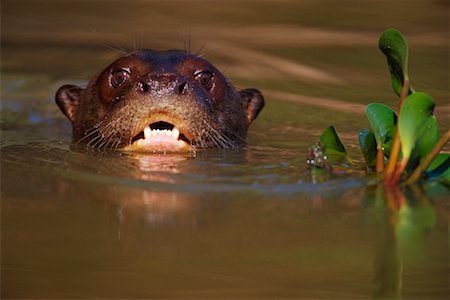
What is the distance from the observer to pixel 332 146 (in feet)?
17.3

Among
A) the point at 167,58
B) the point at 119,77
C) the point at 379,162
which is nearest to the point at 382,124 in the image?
the point at 379,162

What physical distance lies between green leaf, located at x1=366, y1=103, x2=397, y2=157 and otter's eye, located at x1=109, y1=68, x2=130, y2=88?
4.91ft

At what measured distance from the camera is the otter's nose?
17.5 ft

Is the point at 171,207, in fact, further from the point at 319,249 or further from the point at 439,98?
the point at 439,98

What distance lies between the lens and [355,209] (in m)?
4.46

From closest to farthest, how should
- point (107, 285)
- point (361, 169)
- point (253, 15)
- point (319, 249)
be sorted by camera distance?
1. point (107, 285)
2. point (319, 249)
3. point (361, 169)
4. point (253, 15)

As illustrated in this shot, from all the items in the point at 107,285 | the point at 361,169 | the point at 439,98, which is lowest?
the point at 107,285

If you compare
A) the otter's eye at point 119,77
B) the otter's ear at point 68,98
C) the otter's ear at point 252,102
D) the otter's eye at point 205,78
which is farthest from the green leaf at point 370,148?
the otter's ear at point 68,98

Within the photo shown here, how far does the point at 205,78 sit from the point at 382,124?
131 cm

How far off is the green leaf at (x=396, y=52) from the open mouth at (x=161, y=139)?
1261 mm

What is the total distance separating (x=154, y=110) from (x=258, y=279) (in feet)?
6.10

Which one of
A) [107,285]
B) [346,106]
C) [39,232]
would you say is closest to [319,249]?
[107,285]

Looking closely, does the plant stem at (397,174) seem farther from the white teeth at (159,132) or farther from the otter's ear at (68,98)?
the otter's ear at (68,98)

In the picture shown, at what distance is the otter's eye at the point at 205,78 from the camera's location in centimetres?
589
